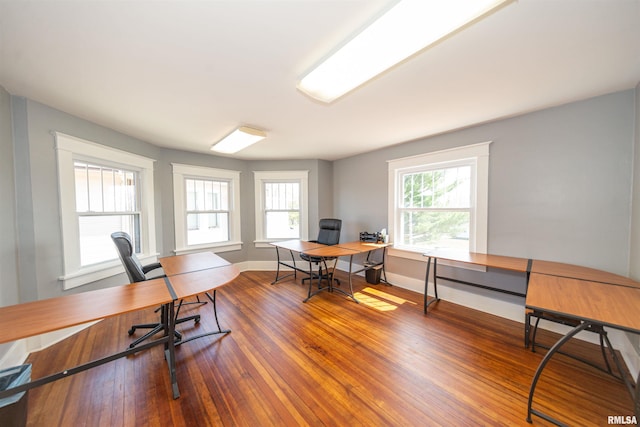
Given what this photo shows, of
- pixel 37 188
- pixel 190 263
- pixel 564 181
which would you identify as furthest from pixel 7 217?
pixel 564 181

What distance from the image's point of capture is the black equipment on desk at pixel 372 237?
3850mm

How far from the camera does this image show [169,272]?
2.18 meters

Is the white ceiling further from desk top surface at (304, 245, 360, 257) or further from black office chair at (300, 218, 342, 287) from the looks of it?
black office chair at (300, 218, 342, 287)

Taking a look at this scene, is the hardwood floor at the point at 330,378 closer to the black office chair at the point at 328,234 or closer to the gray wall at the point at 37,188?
the gray wall at the point at 37,188

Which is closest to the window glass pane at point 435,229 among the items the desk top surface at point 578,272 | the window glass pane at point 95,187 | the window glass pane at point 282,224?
the desk top surface at point 578,272

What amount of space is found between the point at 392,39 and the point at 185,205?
4140 millimetres

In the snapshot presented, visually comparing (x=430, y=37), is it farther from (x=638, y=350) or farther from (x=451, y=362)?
(x=638, y=350)

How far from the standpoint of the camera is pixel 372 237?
393 centimetres

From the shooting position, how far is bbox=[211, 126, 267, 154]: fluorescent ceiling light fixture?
8.94 feet

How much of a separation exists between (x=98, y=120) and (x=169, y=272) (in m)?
→ 2.09

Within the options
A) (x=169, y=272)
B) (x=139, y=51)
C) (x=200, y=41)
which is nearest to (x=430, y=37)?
(x=200, y=41)

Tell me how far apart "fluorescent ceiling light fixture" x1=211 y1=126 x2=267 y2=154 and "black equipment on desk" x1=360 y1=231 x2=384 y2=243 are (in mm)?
2415

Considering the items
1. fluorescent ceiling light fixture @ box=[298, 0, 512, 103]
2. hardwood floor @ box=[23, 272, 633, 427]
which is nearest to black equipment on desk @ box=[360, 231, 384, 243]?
hardwood floor @ box=[23, 272, 633, 427]

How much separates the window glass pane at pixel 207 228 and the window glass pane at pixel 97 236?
1.09 m
